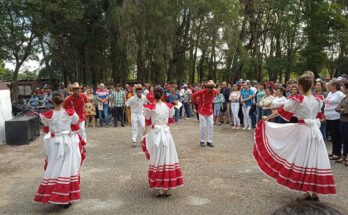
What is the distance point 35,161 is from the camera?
923 centimetres

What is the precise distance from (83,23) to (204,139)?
18.6m

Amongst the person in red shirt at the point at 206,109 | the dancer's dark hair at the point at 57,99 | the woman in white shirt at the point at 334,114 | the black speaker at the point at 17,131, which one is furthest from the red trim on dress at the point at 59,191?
the black speaker at the point at 17,131

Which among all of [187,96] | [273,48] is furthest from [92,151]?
[273,48]

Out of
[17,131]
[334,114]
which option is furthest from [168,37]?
[334,114]

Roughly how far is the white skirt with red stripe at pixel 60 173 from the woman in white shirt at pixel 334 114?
583 cm

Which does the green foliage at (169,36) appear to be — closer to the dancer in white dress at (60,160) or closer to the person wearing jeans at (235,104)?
the person wearing jeans at (235,104)

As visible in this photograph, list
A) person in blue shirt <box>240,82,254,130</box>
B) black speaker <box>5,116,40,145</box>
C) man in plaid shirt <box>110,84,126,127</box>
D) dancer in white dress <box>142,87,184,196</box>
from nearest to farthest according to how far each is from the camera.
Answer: dancer in white dress <box>142,87,184,196</box>, black speaker <box>5,116,40,145</box>, person in blue shirt <box>240,82,254,130</box>, man in plaid shirt <box>110,84,126,127</box>

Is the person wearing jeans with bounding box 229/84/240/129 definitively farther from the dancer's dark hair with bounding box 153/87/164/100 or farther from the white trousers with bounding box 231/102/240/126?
the dancer's dark hair with bounding box 153/87/164/100

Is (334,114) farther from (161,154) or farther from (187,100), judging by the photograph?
(187,100)

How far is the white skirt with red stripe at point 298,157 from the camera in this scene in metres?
5.50

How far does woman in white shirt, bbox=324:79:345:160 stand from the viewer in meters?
8.57

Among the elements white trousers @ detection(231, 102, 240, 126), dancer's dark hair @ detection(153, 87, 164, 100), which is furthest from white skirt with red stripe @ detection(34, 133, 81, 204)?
white trousers @ detection(231, 102, 240, 126)

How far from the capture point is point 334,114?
8727mm

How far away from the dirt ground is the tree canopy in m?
12.7
